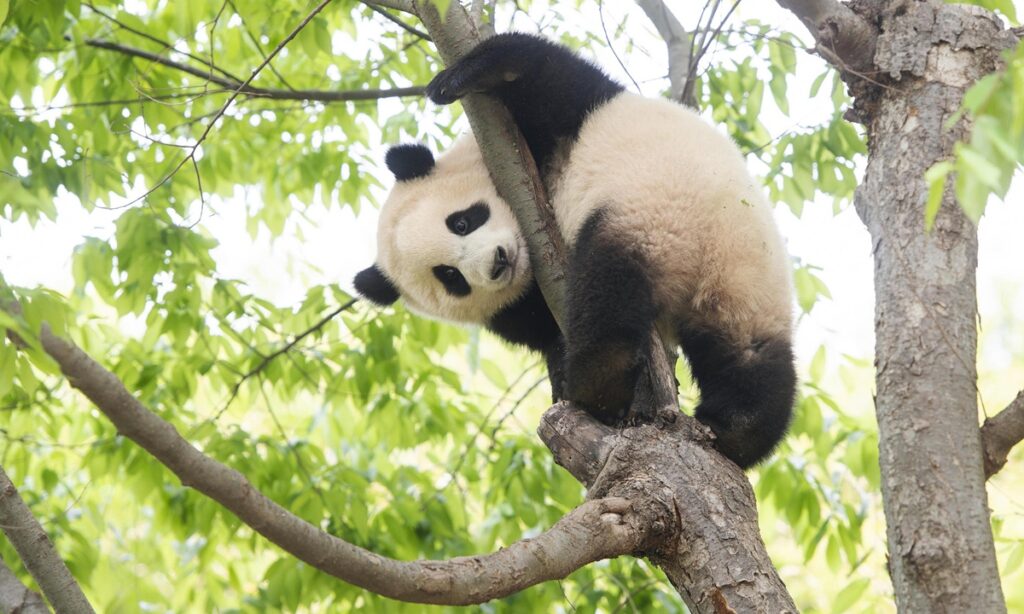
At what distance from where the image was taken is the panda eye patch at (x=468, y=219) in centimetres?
381

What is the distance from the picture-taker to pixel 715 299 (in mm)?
3168

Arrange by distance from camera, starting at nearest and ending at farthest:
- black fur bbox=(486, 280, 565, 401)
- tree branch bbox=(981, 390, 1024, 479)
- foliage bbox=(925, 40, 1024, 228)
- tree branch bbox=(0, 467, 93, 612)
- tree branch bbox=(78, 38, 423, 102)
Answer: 1. foliage bbox=(925, 40, 1024, 228)
2. tree branch bbox=(0, 467, 93, 612)
3. tree branch bbox=(981, 390, 1024, 479)
4. black fur bbox=(486, 280, 565, 401)
5. tree branch bbox=(78, 38, 423, 102)

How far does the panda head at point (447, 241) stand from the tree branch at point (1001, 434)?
1.69 metres

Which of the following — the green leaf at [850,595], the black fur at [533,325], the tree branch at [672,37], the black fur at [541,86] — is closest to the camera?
the black fur at [541,86]

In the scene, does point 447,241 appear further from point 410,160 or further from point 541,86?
point 541,86

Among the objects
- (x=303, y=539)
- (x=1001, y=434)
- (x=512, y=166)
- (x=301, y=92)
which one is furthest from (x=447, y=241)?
(x=303, y=539)

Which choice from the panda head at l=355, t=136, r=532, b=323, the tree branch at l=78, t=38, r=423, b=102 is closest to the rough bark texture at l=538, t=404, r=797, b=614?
the panda head at l=355, t=136, r=532, b=323

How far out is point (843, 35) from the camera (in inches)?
119

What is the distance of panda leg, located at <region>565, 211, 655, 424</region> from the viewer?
295cm

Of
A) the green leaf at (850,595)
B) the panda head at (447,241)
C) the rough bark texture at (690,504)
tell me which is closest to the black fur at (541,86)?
the panda head at (447,241)

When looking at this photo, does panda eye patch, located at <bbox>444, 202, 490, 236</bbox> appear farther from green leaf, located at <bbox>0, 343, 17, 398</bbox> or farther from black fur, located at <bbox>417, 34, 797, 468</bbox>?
green leaf, located at <bbox>0, 343, 17, 398</bbox>

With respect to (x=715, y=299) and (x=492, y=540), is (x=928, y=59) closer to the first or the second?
(x=715, y=299)

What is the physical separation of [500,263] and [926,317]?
4.87ft

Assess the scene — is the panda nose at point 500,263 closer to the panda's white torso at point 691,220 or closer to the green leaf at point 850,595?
the panda's white torso at point 691,220
